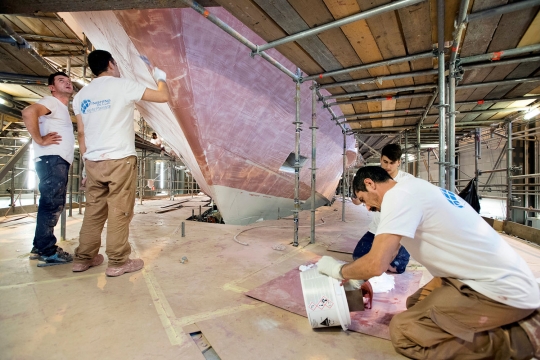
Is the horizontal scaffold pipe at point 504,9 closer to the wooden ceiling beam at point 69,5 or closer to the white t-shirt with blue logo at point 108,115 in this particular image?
the wooden ceiling beam at point 69,5

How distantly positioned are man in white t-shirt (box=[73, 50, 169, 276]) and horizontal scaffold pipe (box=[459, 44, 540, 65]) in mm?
3006

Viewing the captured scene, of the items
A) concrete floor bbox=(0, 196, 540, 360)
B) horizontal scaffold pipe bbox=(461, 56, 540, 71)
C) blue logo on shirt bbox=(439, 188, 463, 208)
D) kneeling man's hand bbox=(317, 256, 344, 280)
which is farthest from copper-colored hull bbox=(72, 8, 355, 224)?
blue logo on shirt bbox=(439, 188, 463, 208)

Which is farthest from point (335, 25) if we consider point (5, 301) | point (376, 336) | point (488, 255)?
point (5, 301)

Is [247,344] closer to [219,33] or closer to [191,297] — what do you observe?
[191,297]

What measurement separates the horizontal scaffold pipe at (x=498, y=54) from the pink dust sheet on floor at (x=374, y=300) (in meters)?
2.23

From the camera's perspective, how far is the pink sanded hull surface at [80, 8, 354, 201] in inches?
112

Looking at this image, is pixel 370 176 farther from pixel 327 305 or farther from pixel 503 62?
pixel 503 62

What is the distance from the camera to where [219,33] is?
3031 millimetres

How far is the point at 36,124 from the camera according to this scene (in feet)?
7.17

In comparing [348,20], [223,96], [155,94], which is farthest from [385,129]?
[155,94]

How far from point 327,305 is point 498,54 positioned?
113 inches

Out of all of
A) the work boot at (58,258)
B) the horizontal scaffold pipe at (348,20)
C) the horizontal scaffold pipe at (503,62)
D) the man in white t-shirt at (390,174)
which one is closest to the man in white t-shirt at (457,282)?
the man in white t-shirt at (390,174)

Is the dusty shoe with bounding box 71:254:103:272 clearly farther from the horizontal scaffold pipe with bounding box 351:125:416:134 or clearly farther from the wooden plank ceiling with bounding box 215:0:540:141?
the horizontal scaffold pipe with bounding box 351:125:416:134

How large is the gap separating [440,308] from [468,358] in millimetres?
225
